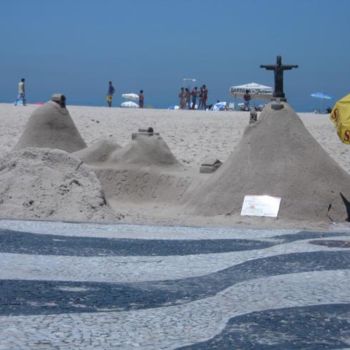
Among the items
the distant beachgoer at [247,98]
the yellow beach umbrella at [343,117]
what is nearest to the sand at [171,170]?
the yellow beach umbrella at [343,117]

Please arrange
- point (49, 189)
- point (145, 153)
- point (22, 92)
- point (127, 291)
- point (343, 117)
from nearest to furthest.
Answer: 1. point (127, 291)
2. point (49, 189)
3. point (343, 117)
4. point (145, 153)
5. point (22, 92)

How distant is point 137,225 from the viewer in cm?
1162

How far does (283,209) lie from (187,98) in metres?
29.6

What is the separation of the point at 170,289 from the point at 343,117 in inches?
257

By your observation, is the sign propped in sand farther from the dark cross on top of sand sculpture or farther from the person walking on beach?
the person walking on beach

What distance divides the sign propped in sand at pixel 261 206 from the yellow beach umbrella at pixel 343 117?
1.33m

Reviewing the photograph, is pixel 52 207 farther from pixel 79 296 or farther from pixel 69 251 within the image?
pixel 79 296

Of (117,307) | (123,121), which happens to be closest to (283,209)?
(117,307)

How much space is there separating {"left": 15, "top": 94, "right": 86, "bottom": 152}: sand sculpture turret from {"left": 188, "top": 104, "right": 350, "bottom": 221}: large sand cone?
5.19 meters

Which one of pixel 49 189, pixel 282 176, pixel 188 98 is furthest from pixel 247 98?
pixel 49 189

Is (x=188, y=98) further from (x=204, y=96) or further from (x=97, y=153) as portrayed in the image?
(x=97, y=153)

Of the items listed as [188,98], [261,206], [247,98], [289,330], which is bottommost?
[289,330]

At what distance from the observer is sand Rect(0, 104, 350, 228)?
13.0 metres

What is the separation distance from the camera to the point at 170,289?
7566 millimetres
